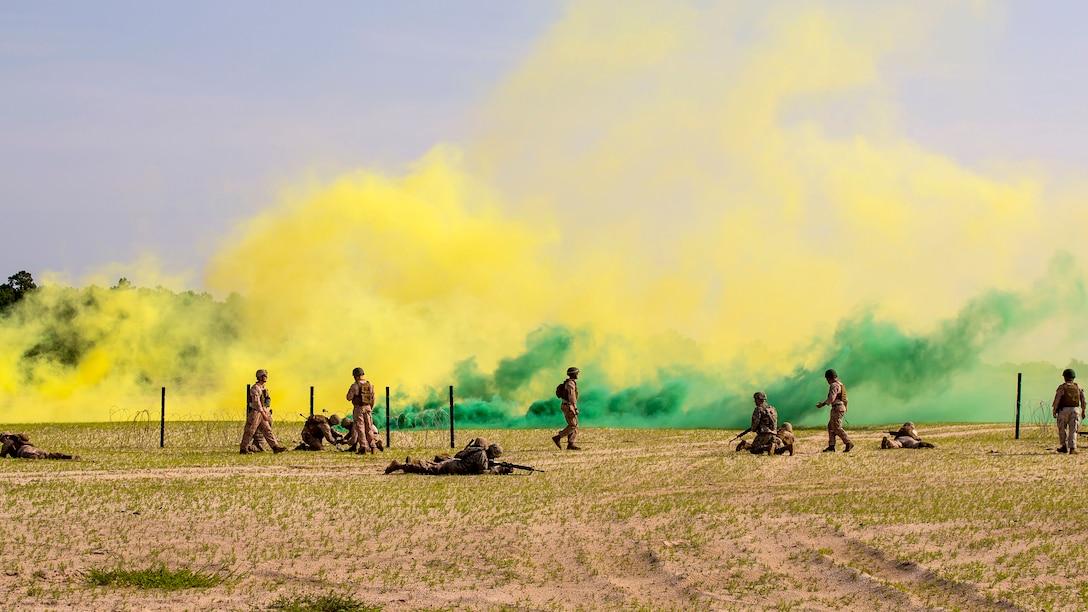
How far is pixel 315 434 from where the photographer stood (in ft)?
112

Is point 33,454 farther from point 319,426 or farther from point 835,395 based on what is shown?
point 835,395

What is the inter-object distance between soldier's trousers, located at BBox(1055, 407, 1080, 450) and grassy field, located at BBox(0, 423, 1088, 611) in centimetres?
345

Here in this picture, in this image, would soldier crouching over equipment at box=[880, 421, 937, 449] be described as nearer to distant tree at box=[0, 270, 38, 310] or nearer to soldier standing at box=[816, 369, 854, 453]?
soldier standing at box=[816, 369, 854, 453]

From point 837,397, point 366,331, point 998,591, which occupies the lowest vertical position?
point 998,591

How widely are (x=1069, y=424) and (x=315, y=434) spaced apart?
62.3 ft

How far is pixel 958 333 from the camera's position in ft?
198

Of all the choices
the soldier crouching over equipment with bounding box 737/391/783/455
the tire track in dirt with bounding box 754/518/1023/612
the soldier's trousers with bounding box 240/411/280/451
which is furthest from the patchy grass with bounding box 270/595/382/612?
the soldier crouching over equipment with bounding box 737/391/783/455

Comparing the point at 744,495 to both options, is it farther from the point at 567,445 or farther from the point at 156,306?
the point at 156,306

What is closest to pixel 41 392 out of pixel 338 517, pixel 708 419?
pixel 708 419

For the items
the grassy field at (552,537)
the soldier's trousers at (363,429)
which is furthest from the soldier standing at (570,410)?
the grassy field at (552,537)

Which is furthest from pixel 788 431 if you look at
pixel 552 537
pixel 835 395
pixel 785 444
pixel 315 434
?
pixel 552 537

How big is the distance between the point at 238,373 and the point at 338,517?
52.8 m

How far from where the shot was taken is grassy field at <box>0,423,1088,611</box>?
14617 mm

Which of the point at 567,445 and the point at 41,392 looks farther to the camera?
the point at 41,392
